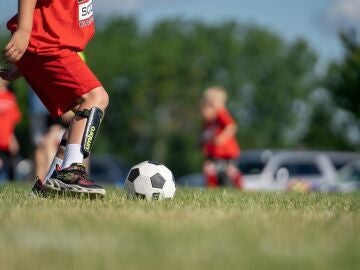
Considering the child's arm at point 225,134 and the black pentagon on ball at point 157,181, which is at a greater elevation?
the child's arm at point 225,134

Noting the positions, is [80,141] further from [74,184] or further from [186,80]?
[186,80]

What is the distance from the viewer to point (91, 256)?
138 inches

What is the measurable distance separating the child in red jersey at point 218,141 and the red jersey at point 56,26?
977 centimetres

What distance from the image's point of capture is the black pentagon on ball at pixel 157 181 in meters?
6.71

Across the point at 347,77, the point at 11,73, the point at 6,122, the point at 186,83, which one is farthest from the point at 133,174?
the point at 186,83

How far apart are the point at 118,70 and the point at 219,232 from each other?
236ft

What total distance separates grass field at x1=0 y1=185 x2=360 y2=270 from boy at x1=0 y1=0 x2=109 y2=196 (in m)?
0.55

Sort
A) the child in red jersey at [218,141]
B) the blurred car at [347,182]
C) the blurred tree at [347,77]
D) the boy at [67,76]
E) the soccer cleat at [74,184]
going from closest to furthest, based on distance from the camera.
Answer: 1. the soccer cleat at [74,184]
2. the boy at [67,76]
3. the child in red jersey at [218,141]
4. the blurred car at [347,182]
5. the blurred tree at [347,77]

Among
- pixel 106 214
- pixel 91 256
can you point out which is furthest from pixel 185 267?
pixel 106 214

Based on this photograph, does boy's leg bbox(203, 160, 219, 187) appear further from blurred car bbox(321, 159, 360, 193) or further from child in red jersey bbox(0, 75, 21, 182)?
blurred car bbox(321, 159, 360, 193)

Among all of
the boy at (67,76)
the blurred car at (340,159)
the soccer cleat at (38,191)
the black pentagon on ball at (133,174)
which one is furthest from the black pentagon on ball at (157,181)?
the blurred car at (340,159)

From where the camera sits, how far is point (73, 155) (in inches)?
251

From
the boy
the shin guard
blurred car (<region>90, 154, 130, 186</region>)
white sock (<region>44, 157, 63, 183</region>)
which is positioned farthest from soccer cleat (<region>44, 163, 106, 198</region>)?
blurred car (<region>90, 154, 130, 186</region>)

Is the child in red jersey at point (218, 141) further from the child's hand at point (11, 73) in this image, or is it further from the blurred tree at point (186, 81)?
the blurred tree at point (186, 81)
